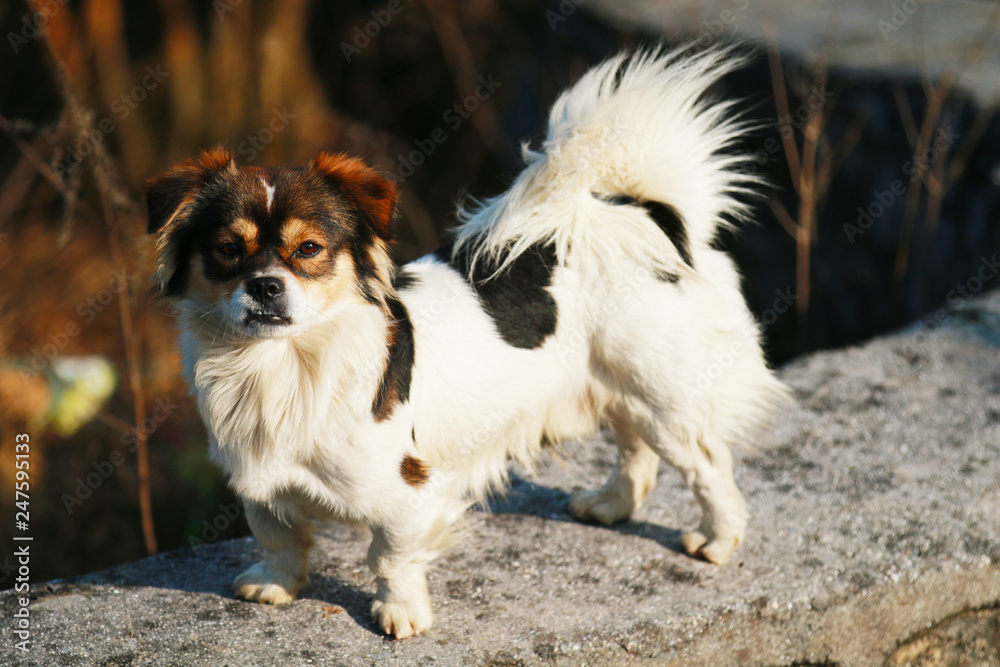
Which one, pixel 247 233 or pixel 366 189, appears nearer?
pixel 247 233

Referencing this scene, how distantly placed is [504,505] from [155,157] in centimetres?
488

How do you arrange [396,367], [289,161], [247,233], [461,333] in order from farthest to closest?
[289,161] < [461,333] < [396,367] < [247,233]

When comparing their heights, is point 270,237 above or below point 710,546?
above

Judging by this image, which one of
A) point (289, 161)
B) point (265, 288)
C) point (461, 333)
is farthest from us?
point (289, 161)

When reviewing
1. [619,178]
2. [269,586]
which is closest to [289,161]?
[619,178]

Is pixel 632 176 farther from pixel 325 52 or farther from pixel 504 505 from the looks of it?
pixel 325 52

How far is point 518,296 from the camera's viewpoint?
2707 millimetres

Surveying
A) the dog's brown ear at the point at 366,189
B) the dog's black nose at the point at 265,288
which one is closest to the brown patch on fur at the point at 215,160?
the dog's brown ear at the point at 366,189

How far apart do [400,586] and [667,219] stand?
145cm

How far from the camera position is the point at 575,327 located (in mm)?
2752

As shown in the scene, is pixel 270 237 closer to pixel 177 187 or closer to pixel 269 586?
pixel 177 187

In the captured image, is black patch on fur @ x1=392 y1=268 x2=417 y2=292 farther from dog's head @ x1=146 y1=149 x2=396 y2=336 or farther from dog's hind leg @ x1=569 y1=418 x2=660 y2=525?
dog's hind leg @ x1=569 y1=418 x2=660 y2=525

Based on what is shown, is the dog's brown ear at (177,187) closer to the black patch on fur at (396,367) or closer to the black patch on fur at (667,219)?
the black patch on fur at (396,367)

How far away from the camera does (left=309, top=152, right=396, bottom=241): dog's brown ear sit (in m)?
2.41
